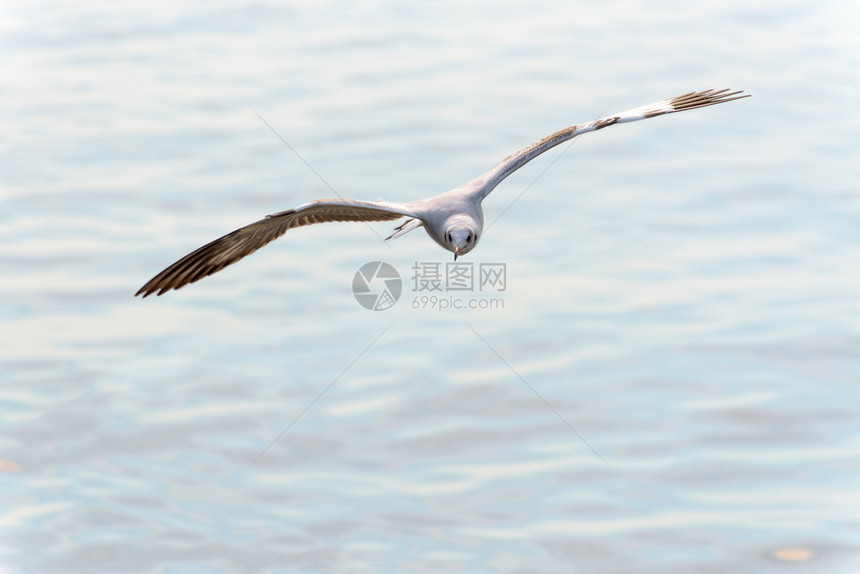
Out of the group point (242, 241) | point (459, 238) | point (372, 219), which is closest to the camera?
point (459, 238)

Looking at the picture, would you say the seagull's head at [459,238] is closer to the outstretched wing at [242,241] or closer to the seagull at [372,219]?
the seagull at [372,219]

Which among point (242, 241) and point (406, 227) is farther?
point (406, 227)

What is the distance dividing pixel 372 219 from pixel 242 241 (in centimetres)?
135

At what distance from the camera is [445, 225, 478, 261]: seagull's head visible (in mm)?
8984

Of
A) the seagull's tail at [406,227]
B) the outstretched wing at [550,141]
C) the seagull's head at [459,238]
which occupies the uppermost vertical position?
the outstretched wing at [550,141]

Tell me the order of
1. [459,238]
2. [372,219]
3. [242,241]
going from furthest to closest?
[372,219]
[242,241]
[459,238]

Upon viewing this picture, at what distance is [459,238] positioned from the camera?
29.5 ft

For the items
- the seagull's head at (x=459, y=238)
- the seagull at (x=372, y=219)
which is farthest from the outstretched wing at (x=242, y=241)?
the seagull's head at (x=459, y=238)

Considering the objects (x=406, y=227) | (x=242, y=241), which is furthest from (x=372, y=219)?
(x=242, y=241)

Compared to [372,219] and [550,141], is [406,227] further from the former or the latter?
[550,141]

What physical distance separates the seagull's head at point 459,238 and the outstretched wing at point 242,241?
52cm

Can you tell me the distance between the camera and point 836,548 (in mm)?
10391

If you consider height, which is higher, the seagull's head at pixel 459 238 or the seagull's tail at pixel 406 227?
the seagull's tail at pixel 406 227

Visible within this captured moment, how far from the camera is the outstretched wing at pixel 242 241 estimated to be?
8953 millimetres
